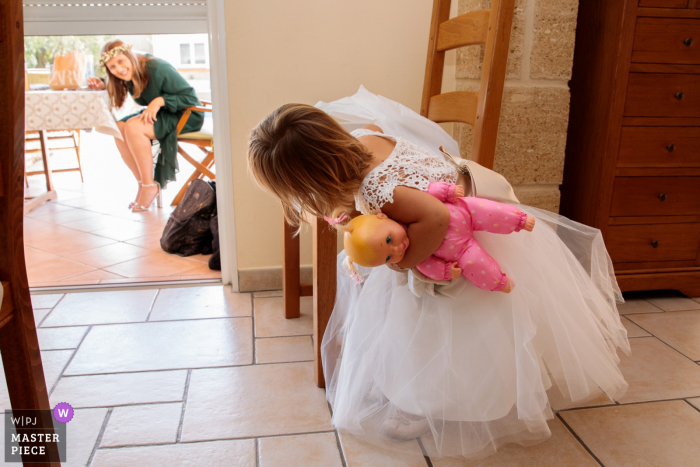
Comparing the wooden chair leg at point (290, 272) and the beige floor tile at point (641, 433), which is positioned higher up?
the wooden chair leg at point (290, 272)

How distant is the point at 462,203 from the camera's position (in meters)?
1.11

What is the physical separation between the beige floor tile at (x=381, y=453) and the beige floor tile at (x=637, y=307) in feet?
3.84

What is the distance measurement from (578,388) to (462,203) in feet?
1.70

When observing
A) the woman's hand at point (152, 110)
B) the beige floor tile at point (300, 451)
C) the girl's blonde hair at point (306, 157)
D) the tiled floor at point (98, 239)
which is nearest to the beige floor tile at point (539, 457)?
the beige floor tile at point (300, 451)

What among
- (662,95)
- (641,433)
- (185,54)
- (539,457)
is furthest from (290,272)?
(185,54)

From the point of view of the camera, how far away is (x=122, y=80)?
137 inches

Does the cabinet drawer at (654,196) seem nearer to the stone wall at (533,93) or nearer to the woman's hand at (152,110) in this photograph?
the stone wall at (533,93)

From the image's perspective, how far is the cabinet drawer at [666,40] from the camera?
5.64ft

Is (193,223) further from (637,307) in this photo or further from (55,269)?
(637,307)

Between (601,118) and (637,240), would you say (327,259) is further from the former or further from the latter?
(637,240)

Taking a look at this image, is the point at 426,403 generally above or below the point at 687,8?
below

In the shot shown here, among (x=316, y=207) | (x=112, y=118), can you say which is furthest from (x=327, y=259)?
(x=112, y=118)

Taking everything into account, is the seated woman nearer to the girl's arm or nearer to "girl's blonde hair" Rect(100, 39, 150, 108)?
"girl's blonde hair" Rect(100, 39, 150, 108)

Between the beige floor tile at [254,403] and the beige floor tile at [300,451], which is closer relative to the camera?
the beige floor tile at [300,451]
